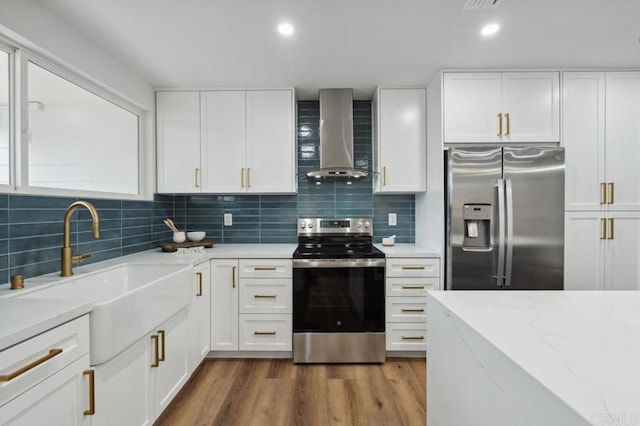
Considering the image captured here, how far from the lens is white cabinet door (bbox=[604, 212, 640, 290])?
2422 millimetres

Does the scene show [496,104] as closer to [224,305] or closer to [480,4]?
[480,4]

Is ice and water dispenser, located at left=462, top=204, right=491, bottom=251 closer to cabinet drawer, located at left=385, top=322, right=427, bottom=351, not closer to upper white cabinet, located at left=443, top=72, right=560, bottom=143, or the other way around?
upper white cabinet, located at left=443, top=72, right=560, bottom=143

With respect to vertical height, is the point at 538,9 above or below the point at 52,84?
above

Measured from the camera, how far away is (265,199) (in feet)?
10.5

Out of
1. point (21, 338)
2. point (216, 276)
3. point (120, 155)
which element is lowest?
point (216, 276)

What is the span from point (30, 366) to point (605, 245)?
3419mm

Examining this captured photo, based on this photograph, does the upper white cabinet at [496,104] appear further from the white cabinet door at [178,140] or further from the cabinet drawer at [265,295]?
the white cabinet door at [178,140]

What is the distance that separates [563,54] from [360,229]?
6.79 ft

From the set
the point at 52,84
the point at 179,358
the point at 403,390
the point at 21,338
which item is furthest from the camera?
the point at 403,390

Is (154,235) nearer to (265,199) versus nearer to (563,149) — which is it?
(265,199)

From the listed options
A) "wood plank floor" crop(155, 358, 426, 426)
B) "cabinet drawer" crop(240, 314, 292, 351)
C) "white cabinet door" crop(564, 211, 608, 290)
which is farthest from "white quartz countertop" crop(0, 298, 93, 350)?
"white cabinet door" crop(564, 211, 608, 290)

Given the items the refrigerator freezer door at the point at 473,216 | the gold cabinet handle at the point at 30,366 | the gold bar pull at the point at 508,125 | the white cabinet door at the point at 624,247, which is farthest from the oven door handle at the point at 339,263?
the white cabinet door at the point at 624,247

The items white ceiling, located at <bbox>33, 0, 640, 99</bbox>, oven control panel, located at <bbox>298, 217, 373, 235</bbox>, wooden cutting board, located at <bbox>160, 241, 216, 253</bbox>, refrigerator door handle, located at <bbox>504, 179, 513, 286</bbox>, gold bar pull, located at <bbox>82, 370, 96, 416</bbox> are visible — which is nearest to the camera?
gold bar pull, located at <bbox>82, 370, 96, 416</bbox>

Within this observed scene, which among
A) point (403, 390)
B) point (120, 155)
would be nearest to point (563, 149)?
point (403, 390)
